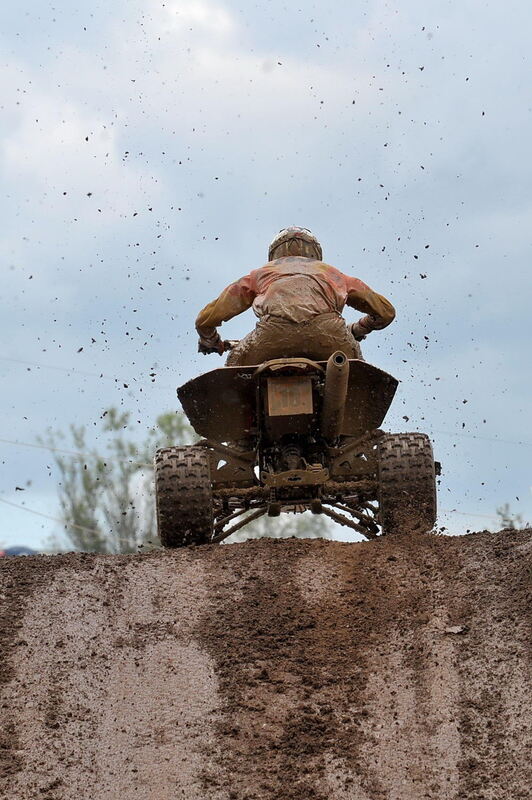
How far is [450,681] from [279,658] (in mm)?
923

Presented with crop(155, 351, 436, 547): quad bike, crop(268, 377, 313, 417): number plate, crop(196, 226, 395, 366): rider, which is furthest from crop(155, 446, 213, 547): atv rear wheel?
crop(196, 226, 395, 366): rider

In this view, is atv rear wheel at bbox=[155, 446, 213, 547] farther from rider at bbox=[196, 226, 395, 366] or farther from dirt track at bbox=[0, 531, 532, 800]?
rider at bbox=[196, 226, 395, 366]

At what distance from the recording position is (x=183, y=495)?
8.87 meters

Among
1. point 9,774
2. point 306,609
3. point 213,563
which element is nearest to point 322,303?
point 213,563

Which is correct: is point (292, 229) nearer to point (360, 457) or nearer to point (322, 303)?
point (322, 303)

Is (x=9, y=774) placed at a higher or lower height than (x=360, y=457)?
lower

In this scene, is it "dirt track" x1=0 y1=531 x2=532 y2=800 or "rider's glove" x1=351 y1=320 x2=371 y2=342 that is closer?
"dirt track" x1=0 y1=531 x2=532 y2=800

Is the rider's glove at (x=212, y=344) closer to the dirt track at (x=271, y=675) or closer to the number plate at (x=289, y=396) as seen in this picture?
the number plate at (x=289, y=396)

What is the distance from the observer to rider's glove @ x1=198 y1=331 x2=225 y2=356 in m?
9.86

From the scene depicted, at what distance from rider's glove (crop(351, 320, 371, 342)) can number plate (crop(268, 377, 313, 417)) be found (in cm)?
136

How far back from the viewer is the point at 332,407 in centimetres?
879

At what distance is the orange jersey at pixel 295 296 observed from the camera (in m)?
8.99

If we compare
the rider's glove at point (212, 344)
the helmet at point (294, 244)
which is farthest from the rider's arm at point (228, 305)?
the helmet at point (294, 244)

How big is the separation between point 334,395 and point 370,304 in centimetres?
126
